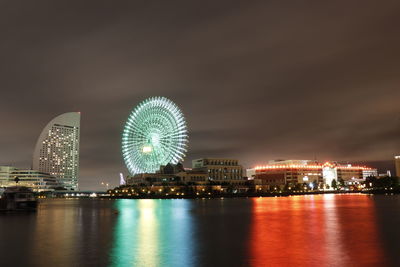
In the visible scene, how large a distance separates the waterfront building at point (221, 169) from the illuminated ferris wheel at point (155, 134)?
41808mm

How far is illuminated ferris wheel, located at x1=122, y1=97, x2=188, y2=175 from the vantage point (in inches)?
4316

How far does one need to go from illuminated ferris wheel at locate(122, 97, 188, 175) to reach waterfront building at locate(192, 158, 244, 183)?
4181 cm

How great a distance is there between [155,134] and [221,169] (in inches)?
1976

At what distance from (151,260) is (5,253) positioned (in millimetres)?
9113

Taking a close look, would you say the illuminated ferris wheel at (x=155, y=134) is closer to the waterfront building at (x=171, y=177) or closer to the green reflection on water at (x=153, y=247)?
the waterfront building at (x=171, y=177)

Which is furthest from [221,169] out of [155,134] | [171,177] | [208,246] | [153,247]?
[153,247]

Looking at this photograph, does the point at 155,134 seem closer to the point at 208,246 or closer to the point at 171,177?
the point at 171,177

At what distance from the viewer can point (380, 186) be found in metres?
155

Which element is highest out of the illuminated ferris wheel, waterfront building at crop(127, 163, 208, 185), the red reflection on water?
the illuminated ferris wheel

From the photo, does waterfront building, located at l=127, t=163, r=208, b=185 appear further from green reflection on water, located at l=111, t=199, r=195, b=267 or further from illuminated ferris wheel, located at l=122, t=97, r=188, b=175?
green reflection on water, located at l=111, t=199, r=195, b=267

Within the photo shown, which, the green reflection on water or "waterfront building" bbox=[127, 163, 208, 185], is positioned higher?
"waterfront building" bbox=[127, 163, 208, 185]

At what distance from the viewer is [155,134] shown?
110 metres

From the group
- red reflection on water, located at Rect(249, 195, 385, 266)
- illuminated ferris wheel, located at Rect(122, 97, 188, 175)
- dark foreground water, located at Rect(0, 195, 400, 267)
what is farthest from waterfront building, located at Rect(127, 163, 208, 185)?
red reflection on water, located at Rect(249, 195, 385, 266)

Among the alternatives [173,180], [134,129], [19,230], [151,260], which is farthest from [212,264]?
[173,180]
